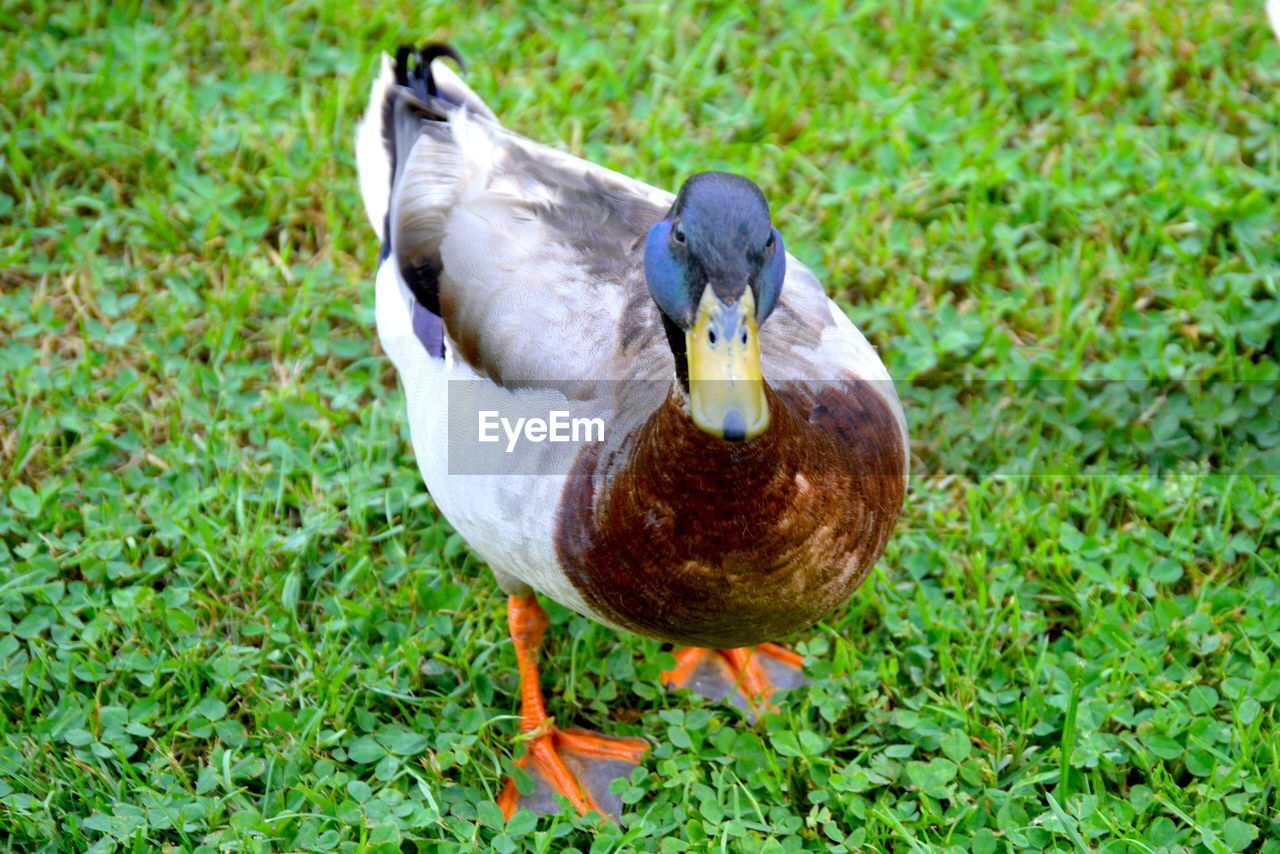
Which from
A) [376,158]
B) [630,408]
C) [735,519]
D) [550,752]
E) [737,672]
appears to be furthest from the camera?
[376,158]

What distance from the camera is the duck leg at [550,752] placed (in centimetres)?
282

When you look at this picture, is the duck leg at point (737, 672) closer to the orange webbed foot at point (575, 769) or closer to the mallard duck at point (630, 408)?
the mallard duck at point (630, 408)

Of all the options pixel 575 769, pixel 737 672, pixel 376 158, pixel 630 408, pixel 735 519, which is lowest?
pixel 575 769

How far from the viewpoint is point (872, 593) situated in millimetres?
3020

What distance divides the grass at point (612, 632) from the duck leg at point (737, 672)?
0.07 metres

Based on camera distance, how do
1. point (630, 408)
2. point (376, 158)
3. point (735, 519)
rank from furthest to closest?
point (376, 158), point (630, 408), point (735, 519)

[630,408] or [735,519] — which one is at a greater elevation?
[630,408]

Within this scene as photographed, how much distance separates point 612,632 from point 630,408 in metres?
0.90

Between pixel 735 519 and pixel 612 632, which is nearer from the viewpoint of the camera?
pixel 735 519

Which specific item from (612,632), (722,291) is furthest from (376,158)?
(722,291)

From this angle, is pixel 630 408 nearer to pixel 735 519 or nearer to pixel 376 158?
pixel 735 519

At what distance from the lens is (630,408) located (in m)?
2.38

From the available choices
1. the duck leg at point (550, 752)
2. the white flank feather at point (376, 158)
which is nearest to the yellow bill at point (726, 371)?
the duck leg at point (550, 752)

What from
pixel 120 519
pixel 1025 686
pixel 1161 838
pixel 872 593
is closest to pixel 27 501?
pixel 120 519
